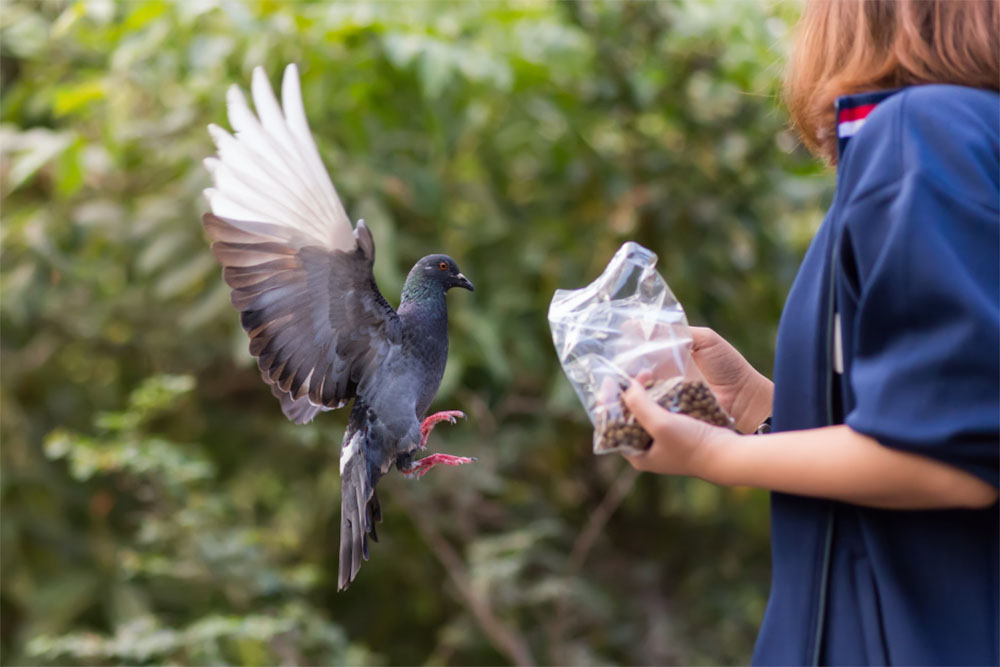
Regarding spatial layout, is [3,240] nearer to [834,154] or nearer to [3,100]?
[3,100]

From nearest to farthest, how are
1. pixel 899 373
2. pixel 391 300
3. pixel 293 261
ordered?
pixel 899 373
pixel 293 261
pixel 391 300

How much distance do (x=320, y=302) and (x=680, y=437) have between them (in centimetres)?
62

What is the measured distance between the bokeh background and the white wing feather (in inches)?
47.5

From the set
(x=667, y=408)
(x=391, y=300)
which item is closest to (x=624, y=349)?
(x=667, y=408)

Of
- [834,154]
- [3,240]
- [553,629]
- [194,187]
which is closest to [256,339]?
[834,154]

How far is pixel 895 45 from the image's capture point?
91 cm

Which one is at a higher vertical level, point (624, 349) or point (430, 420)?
point (624, 349)

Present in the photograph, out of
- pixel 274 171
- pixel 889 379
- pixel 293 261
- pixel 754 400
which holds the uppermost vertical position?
pixel 274 171

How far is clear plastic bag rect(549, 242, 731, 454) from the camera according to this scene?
37.4 inches

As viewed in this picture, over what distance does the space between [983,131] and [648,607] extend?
2.87 meters

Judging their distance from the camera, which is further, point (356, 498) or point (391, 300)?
point (391, 300)

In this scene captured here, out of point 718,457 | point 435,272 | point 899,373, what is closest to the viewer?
point 899,373

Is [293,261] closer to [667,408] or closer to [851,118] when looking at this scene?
[667,408]

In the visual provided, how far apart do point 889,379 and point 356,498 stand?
830 mm
